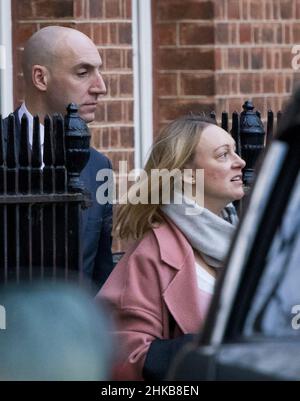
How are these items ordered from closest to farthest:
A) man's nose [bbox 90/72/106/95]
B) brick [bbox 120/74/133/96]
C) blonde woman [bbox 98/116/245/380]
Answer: blonde woman [bbox 98/116/245/380], man's nose [bbox 90/72/106/95], brick [bbox 120/74/133/96]

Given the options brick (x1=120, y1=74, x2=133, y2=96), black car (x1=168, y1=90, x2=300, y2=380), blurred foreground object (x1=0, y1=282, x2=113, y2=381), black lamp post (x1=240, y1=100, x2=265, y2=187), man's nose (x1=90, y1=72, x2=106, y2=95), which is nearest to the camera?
black car (x1=168, y1=90, x2=300, y2=380)

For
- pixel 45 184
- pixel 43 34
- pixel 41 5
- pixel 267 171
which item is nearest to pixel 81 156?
pixel 45 184

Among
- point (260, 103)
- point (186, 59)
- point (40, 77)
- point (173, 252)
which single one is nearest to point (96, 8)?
point (186, 59)

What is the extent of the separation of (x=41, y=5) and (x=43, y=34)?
6.26 ft

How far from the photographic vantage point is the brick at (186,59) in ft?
32.8

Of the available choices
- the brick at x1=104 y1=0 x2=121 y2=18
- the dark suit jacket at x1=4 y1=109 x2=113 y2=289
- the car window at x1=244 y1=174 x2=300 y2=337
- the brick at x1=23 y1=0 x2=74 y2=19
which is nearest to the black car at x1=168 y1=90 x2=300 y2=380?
the car window at x1=244 y1=174 x2=300 y2=337

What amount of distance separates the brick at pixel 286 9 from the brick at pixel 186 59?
0.64 meters

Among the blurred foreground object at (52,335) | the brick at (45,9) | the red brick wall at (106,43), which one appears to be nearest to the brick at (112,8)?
the red brick wall at (106,43)

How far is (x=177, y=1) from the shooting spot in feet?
33.1

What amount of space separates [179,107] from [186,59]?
29 cm

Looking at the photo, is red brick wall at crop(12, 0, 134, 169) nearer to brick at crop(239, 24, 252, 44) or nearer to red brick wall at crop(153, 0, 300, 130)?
red brick wall at crop(153, 0, 300, 130)

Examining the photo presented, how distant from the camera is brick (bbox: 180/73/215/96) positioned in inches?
394

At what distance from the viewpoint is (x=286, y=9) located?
10.4 metres

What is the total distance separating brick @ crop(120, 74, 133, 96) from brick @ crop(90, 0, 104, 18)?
0.41 metres
